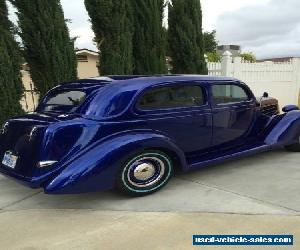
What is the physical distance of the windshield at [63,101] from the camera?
16.2ft

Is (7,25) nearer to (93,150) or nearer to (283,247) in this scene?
(93,150)

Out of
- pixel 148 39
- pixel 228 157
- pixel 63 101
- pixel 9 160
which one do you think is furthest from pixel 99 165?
pixel 148 39

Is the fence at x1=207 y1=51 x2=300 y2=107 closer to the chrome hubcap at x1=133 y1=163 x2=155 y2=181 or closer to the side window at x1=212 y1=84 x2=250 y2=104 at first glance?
the side window at x1=212 y1=84 x2=250 y2=104

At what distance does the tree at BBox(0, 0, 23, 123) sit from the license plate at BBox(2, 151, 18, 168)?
112 inches

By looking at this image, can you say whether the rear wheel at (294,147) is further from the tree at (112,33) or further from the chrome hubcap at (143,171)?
the tree at (112,33)

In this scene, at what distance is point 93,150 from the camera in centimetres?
430

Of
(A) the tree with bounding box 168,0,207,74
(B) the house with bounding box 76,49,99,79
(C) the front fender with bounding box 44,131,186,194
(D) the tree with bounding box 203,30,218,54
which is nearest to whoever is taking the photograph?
(C) the front fender with bounding box 44,131,186,194

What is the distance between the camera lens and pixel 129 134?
180 inches

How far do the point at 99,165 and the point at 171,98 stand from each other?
4.84 feet

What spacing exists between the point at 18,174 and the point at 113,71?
488cm

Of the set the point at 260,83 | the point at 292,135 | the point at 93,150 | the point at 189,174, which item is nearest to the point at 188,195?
the point at 189,174

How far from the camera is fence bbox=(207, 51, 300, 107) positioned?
38.7 ft

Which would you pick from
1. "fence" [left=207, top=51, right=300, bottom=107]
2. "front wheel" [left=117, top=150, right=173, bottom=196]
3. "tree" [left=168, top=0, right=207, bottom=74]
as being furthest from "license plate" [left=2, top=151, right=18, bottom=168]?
"fence" [left=207, top=51, right=300, bottom=107]

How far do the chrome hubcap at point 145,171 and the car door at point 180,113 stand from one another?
396mm
